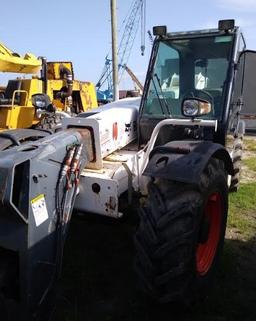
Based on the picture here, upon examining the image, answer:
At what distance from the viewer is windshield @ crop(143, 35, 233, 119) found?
13.9 ft

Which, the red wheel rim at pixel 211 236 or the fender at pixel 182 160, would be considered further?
the red wheel rim at pixel 211 236

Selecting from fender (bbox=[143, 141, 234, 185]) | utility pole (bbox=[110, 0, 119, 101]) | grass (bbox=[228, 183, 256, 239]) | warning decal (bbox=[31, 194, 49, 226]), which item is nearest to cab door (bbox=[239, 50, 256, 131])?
fender (bbox=[143, 141, 234, 185])

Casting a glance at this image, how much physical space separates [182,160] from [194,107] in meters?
0.77

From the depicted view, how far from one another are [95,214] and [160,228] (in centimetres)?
86

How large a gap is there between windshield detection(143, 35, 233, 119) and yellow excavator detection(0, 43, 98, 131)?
3560 millimetres

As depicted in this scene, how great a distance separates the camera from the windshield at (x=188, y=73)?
4250 millimetres

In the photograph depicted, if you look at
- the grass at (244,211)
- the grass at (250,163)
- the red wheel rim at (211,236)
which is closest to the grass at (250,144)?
the grass at (250,163)

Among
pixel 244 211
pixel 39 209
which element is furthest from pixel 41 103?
pixel 244 211

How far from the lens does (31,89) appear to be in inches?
377

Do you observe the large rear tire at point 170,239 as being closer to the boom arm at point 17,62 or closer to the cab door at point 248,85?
the cab door at point 248,85

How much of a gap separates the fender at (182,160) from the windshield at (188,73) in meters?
0.78

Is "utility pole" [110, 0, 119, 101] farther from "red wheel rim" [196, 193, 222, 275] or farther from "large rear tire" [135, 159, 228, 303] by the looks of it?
"large rear tire" [135, 159, 228, 303]

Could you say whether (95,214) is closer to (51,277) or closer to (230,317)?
(51,277)

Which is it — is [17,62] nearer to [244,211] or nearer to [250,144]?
→ [244,211]
